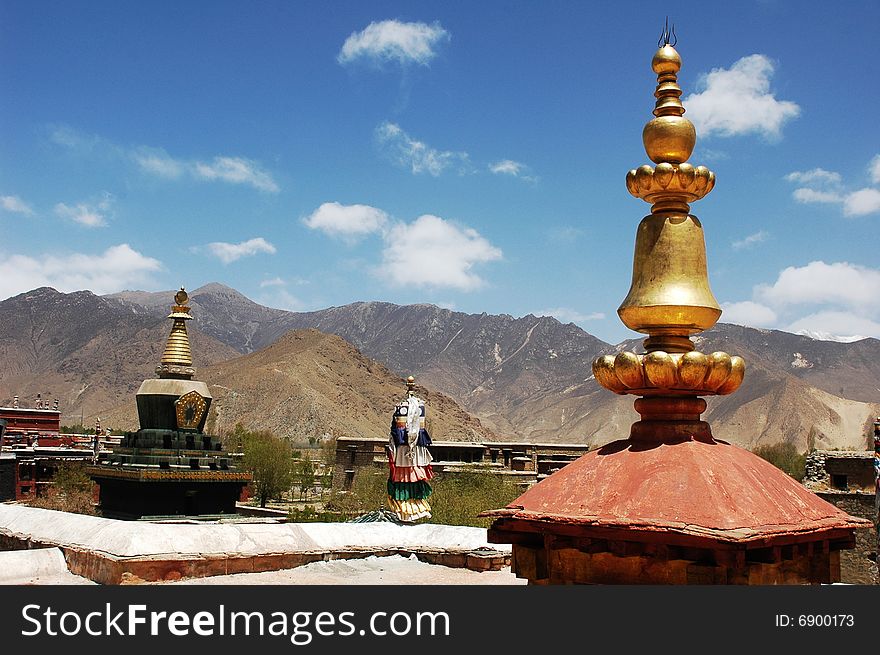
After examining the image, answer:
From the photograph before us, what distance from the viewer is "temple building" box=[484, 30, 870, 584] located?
13.0 feet

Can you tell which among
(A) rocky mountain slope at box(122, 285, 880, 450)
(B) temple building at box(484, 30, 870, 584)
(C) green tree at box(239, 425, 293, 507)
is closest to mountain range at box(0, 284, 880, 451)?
(A) rocky mountain slope at box(122, 285, 880, 450)

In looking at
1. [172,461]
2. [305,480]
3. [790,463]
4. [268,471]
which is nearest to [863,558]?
[172,461]

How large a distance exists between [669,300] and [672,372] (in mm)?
420

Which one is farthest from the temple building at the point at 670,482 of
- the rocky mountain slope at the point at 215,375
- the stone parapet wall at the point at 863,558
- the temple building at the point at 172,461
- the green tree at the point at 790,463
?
the rocky mountain slope at the point at 215,375

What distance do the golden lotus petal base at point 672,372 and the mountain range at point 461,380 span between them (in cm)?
7948

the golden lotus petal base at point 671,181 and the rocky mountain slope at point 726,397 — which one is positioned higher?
the rocky mountain slope at point 726,397

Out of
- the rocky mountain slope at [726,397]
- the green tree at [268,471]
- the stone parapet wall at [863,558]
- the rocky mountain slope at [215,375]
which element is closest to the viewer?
the stone parapet wall at [863,558]

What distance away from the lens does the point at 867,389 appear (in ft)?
513

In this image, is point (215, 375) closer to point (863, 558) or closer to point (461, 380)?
point (461, 380)

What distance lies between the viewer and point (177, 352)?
2267cm

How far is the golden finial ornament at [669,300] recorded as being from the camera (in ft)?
14.6

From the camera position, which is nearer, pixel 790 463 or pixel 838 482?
pixel 838 482

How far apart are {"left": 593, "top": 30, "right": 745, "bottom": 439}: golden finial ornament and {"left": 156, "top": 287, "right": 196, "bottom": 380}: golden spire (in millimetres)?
19257

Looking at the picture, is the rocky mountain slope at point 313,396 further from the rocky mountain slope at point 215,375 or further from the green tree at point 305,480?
Answer: the green tree at point 305,480
